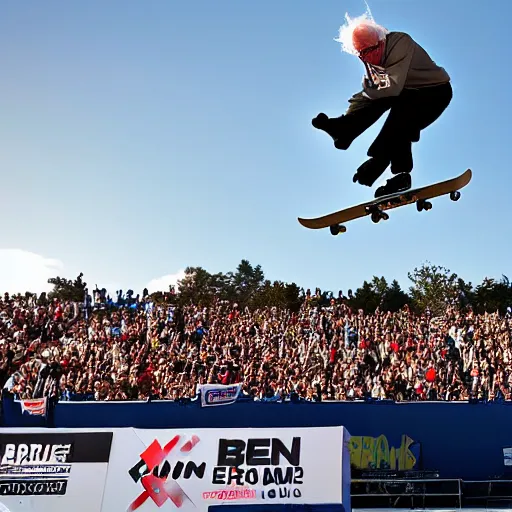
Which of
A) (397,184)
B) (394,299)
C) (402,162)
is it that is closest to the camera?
(402,162)

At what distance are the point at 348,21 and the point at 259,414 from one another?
11963mm

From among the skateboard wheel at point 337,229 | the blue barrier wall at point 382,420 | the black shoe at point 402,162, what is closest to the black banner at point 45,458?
the skateboard wheel at point 337,229

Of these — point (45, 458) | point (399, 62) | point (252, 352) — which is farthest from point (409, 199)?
point (252, 352)

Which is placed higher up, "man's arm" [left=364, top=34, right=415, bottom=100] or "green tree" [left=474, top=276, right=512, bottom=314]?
"green tree" [left=474, top=276, right=512, bottom=314]

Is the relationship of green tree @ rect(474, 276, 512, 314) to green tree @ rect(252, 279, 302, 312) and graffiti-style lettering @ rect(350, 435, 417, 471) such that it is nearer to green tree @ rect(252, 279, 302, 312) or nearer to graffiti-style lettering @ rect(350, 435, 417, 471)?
green tree @ rect(252, 279, 302, 312)

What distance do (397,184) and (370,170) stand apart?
0.37 m

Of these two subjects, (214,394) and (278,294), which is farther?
(278,294)

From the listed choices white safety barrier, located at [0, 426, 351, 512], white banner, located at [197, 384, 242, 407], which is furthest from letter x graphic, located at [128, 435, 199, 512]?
white banner, located at [197, 384, 242, 407]

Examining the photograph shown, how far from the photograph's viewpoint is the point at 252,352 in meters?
20.6

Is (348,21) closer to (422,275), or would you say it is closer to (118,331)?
(118,331)

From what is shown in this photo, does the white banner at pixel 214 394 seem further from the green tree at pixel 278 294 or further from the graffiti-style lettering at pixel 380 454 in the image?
the green tree at pixel 278 294

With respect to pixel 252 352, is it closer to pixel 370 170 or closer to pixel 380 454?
pixel 380 454

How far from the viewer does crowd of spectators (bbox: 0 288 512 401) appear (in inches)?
732

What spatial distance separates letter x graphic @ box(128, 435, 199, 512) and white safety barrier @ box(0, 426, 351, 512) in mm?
14
